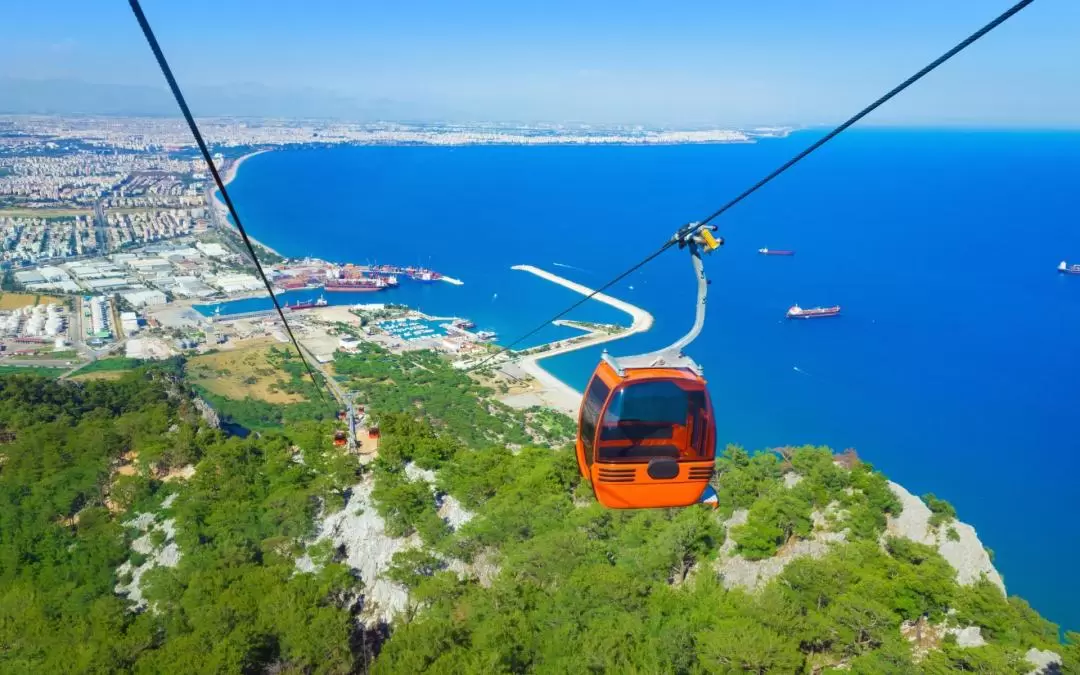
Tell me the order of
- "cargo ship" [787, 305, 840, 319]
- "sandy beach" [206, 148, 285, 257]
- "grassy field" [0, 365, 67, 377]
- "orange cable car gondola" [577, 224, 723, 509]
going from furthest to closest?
"sandy beach" [206, 148, 285, 257] < "cargo ship" [787, 305, 840, 319] < "grassy field" [0, 365, 67, 377] < "orange cable car gondola" [577, 224, 723, 509]

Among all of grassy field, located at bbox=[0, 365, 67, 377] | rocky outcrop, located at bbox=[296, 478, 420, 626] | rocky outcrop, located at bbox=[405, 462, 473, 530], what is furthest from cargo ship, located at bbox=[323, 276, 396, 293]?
rocky outcrop, located at bbox=[296, 478, 420, 626]

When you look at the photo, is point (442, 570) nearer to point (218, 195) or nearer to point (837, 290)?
point (837, 290)

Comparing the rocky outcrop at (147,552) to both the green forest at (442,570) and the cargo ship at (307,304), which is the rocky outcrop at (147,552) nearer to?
the green forest at (442,570)

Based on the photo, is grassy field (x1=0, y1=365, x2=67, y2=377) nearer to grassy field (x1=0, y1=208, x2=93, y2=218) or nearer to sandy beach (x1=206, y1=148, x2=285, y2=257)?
sandy beach (x1=206, y1=148, x2=285, y2=257)

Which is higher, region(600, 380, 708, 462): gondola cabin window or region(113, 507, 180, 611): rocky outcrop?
region(600, 380, 708, 462): gondola cabin window

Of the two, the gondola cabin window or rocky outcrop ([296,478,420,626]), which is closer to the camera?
the gondola cabin window

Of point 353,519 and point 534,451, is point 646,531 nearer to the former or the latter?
point 534,451
